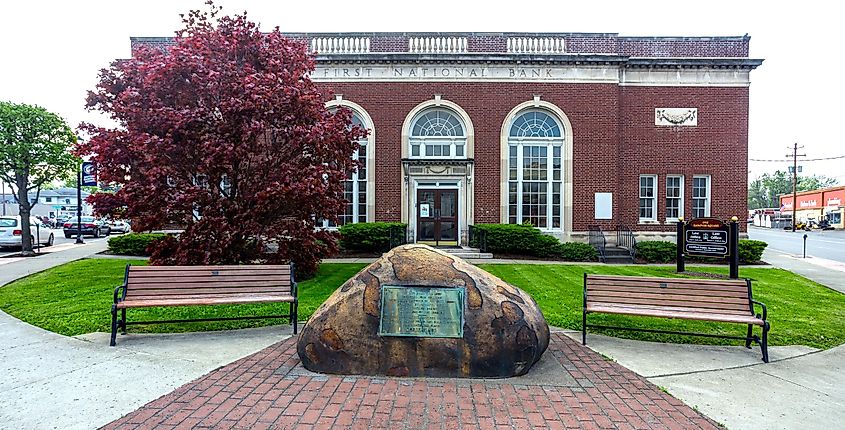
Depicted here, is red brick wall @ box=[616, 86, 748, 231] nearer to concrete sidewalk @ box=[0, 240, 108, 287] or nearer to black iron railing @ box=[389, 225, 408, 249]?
black iron railing @ box=[389, 225, 408, 249]

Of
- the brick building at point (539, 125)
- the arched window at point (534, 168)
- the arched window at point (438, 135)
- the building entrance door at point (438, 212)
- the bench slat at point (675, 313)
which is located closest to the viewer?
the bench slat at point (675, 313)

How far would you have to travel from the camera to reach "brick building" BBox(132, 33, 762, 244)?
1836cm

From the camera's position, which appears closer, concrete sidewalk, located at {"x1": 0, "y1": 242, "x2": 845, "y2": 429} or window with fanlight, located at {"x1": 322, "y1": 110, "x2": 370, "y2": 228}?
concrete sidewalk, located at {"x1": 0, "y1": 242, "x2": 845, "y2": 429}

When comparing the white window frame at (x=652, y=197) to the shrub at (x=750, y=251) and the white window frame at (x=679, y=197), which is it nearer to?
the white window frame at (x=679, y=197)

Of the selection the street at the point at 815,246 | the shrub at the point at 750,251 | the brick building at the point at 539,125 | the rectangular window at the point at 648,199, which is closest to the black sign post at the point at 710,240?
the shrub at the point at 750,251

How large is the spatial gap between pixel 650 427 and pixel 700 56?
19.7m

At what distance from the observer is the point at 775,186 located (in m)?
97.4

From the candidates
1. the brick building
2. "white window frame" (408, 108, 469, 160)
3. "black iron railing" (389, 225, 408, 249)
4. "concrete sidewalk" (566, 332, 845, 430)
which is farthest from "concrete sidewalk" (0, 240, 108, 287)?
"concrete sidewalk" (566, 332, 845, 430)

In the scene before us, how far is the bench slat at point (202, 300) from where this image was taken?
6078 mm

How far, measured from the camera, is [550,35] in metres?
18.6

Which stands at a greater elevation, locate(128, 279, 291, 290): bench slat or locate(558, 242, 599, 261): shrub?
locate(128, 279, 291, 290): bench slat

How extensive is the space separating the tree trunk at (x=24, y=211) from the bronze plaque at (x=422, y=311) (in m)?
18.3

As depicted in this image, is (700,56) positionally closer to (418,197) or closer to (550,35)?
(550,35)

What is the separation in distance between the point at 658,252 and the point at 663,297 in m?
11.1
